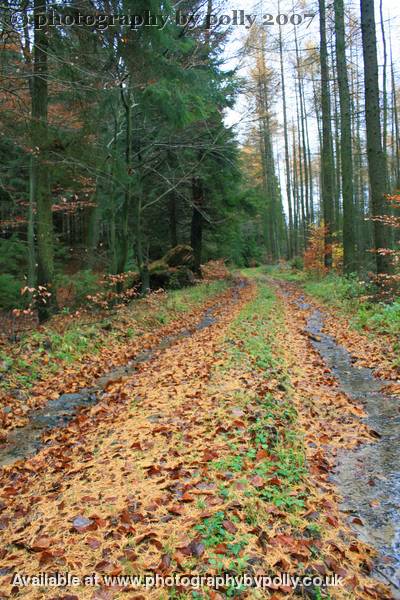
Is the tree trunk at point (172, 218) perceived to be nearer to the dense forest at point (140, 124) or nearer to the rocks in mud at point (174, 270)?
the dense forest at point (140, 124)

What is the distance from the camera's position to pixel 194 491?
132 inches

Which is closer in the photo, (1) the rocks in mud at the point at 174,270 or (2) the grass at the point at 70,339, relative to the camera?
(2) the grass at the point at 70,339

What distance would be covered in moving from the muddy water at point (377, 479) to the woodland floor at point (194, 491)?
A: 12 centimetres

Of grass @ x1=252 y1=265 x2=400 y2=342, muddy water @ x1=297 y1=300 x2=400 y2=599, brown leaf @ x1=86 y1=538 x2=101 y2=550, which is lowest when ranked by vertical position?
muddy water @ x1=297 y1=300 x2=400 y2=599

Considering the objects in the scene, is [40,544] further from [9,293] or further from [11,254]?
[11,254]

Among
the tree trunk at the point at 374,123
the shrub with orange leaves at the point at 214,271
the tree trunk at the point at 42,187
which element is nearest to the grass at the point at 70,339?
the tree trunk at the point at 42,187

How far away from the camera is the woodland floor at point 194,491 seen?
2.64 metres

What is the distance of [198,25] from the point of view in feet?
38.9

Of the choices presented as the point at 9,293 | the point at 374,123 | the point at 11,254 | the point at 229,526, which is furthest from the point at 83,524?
the point at 11,254

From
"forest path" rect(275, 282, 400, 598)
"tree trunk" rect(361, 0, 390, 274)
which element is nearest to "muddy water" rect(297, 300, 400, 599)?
"forest path" rect(275, 282, 400, 598)

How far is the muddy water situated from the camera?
2.97 meters

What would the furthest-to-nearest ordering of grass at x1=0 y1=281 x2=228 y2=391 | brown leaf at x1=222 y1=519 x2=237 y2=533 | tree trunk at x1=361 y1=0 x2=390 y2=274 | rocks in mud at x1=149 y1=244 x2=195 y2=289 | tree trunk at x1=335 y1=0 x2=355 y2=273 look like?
rocks in mud at x1=149 y1=244 x2=195 y2=289 < tree trunk at x1=335 y1=0 x2=355 y2=273 < tree trunk at x1=361 y1=0 x2=390 y2=274 < grass at x1=0 y1=281 x2=228 y2=391 < brown leaf at x1=222 y1=519 x2=237 y2=533

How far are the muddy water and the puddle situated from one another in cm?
339

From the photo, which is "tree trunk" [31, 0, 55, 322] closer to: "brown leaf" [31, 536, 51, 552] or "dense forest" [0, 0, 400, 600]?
"dense forest" [0, 0, 400, 600]
